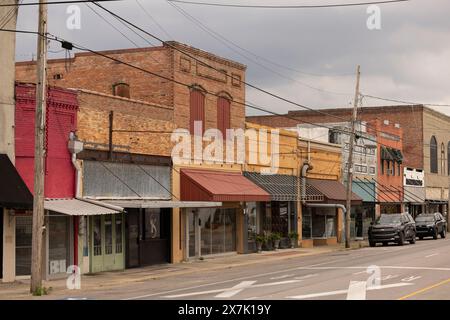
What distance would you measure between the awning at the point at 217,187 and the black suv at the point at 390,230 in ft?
30.8

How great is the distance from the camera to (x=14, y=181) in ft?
72.7

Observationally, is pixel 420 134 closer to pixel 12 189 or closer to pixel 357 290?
pixel 12 189

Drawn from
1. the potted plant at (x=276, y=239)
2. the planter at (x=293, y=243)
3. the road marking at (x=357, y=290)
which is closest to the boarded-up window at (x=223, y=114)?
the potted plant at (x=276, y=239)

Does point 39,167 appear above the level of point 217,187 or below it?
above

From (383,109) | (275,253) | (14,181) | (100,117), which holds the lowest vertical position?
(275,253)

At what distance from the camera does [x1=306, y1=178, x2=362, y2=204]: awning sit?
140 ft

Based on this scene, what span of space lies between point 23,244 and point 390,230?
78.9 ft

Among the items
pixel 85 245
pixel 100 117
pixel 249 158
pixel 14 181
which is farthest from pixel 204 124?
pixel 14 181

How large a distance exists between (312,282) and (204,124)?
13.8 meters

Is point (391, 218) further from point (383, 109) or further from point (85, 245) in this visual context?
point (383, 109)

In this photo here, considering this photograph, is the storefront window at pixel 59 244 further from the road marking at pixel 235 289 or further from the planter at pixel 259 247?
the planter at pixel 259 247

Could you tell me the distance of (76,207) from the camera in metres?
23.6

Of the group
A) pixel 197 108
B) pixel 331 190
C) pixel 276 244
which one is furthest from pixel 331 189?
pixel 197 108

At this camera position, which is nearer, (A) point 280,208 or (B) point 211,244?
(B) point 211,244
